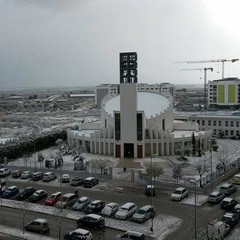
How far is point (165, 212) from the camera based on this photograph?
2933 centimetres

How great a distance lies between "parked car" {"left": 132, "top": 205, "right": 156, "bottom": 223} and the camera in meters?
27.0

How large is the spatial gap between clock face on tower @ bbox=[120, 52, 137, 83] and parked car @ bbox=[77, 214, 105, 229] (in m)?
30.5

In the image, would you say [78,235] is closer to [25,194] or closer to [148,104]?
[25,194]

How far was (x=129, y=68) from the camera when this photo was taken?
2151 inches

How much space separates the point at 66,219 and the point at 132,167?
18877 millimetres

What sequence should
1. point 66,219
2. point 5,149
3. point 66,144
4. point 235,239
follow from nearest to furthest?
point 235,239 < point 66,219 < point 5,149 < point 66,144

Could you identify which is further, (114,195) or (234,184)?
(234,184)

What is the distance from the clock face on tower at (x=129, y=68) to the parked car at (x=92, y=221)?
3048 cm

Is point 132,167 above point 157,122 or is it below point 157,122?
below

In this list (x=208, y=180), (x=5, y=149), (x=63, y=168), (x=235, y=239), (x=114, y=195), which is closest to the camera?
(x=235, y=239)

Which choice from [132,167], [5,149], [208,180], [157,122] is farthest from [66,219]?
[157,122]

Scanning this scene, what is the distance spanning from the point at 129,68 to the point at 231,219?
32.4m

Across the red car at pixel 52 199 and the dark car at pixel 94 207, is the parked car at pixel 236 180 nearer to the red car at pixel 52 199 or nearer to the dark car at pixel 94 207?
the dark car at pixel 94 207

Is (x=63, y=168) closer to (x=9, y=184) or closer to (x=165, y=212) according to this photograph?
(x=9, y=184)
